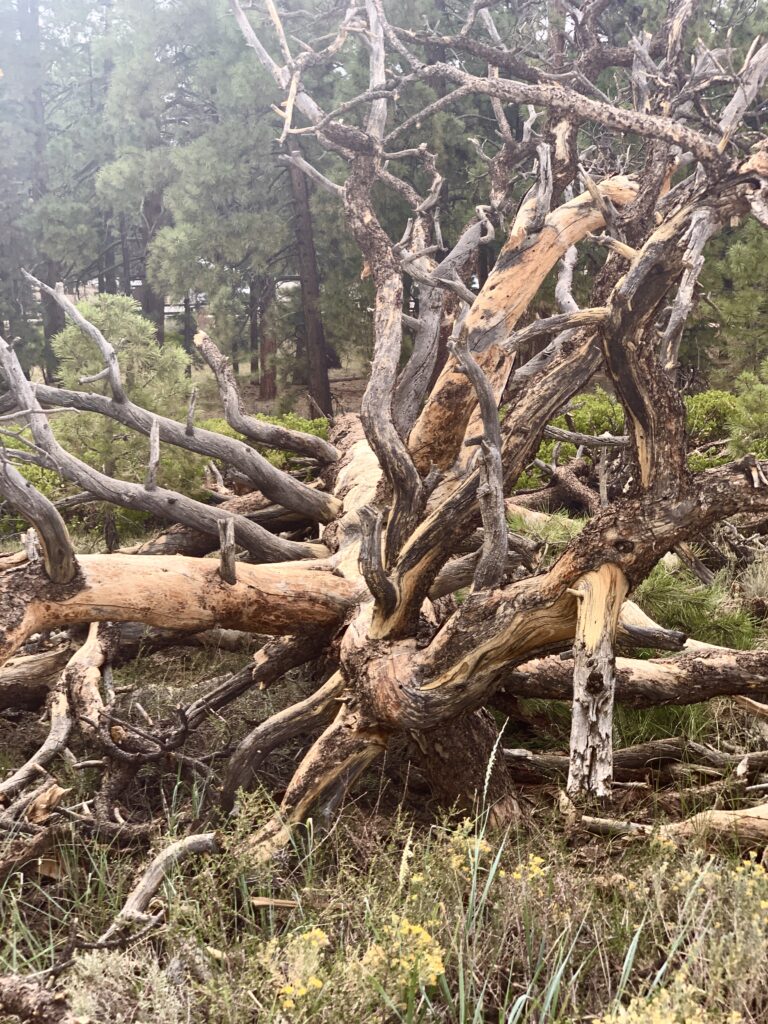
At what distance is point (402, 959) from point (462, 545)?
10.5 feet

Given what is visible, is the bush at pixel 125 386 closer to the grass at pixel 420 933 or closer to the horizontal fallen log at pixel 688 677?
the grass at pixel 420 933

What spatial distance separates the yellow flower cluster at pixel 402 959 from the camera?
1.89 m

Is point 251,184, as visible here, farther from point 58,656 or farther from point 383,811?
point 383,811

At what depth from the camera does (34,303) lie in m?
14.2

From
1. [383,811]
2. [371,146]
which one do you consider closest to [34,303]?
[371,146]

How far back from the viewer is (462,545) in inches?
195

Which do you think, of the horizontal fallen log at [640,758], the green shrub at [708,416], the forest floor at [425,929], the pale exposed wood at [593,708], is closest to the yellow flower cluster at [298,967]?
the forest floor at [425,929]

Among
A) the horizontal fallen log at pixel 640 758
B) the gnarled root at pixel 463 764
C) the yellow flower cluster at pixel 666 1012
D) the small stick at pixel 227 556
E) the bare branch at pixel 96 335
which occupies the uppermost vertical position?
the bare branch at pixel 96 335

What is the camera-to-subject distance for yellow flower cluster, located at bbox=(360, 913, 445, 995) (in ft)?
6.21

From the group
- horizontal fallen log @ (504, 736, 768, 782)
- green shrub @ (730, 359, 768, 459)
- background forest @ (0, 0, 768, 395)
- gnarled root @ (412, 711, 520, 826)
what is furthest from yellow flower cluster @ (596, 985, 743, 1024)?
background forest @ (0, 0, 768, 395)

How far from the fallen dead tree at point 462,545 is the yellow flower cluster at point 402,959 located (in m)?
0.56

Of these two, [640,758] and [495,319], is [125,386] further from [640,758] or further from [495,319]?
[640,758]

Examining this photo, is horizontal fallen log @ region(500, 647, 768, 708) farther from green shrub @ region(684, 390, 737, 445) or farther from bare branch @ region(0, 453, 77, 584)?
green shrub @ region(684, 390, 737, 445)

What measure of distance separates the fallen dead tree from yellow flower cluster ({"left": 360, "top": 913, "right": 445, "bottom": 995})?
21.9 inches
